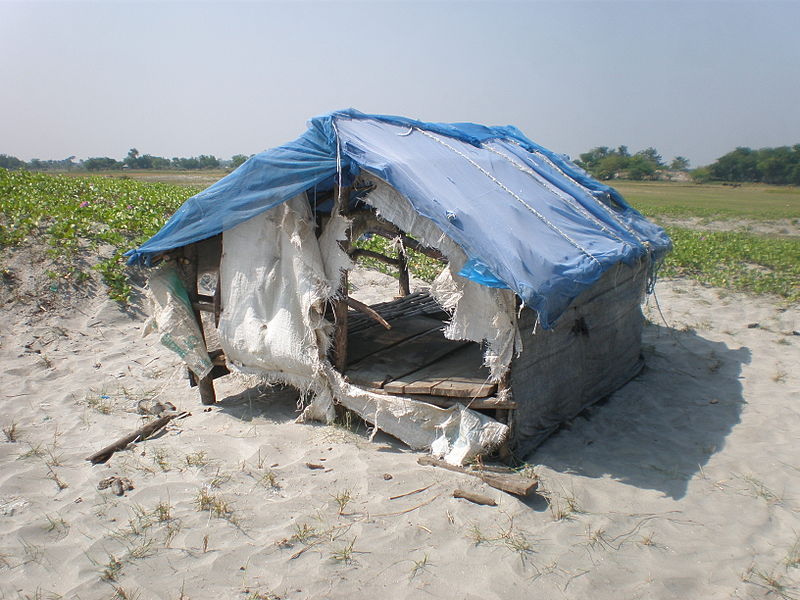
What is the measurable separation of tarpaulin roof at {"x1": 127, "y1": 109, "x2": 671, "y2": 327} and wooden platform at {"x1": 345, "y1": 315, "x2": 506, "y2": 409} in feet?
2.82

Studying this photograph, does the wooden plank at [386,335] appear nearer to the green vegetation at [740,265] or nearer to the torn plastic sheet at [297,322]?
the torn plastic sheet at [297,322]

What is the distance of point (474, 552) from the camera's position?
3.39 m

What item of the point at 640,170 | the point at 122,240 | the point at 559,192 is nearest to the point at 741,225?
the point at 559,192

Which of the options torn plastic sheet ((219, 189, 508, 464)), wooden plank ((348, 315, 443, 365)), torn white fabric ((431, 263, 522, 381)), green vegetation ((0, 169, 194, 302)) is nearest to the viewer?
torn white fabric ((431, 263, 522, 381))

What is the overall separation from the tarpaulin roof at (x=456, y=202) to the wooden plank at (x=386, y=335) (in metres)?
1.55

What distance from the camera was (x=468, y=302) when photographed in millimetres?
4273

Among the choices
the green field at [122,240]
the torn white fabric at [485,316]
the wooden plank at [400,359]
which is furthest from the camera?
the green field at [122,240]

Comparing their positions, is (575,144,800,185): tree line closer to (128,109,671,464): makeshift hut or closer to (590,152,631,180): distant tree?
(590,152,631,180): distant tree

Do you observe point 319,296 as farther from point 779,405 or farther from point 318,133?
point 779,405

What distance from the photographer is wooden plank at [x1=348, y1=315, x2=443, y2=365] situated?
5664 mm

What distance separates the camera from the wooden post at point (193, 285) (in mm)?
5395

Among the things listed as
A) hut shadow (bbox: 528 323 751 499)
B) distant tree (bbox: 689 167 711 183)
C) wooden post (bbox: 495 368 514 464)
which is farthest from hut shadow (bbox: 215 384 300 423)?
distant tree (bbox: 689 167 711 183)

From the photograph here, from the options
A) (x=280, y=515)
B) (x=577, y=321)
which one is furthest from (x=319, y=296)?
(x=577, y=321)

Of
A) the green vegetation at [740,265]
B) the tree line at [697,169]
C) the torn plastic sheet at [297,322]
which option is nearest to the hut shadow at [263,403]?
the torn plastic sheet at [297,322]
